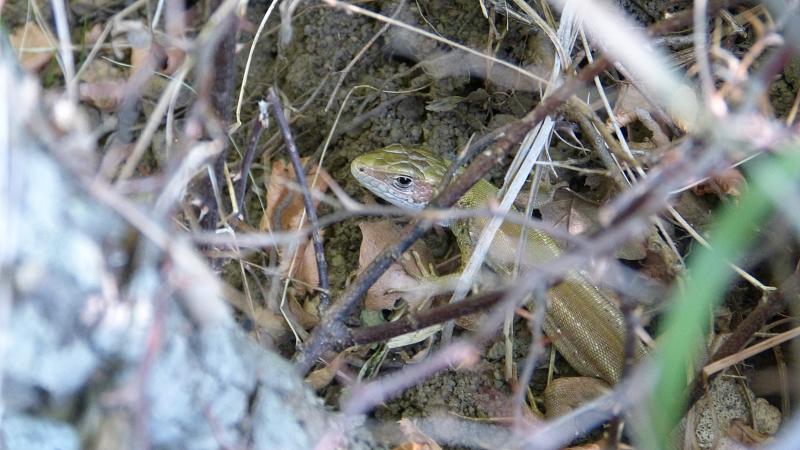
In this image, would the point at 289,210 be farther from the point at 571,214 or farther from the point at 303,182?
the point at 571,214

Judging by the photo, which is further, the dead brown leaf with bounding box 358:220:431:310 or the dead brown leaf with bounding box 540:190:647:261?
the dead brown leaf with bounding box 540:190:647:261

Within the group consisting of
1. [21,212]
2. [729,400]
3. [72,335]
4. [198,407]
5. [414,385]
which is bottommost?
[414,385]

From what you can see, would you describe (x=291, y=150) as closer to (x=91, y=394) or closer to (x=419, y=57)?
(x=419, y=57)

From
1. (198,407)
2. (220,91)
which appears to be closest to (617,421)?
(198,407)

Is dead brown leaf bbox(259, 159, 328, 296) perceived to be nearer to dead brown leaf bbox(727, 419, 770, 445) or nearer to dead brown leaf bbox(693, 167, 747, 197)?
dead brown leaf bbox(693, 167, 747, 197)

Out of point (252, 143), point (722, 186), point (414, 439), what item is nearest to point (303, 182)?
point (252, 143)

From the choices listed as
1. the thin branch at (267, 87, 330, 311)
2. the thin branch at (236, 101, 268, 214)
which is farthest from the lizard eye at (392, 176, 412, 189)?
the thin branch at (236, 101, 268, 214)

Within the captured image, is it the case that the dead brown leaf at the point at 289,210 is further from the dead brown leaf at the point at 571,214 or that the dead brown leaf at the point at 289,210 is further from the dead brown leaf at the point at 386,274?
the dead brown leaf at the point at 571,214
